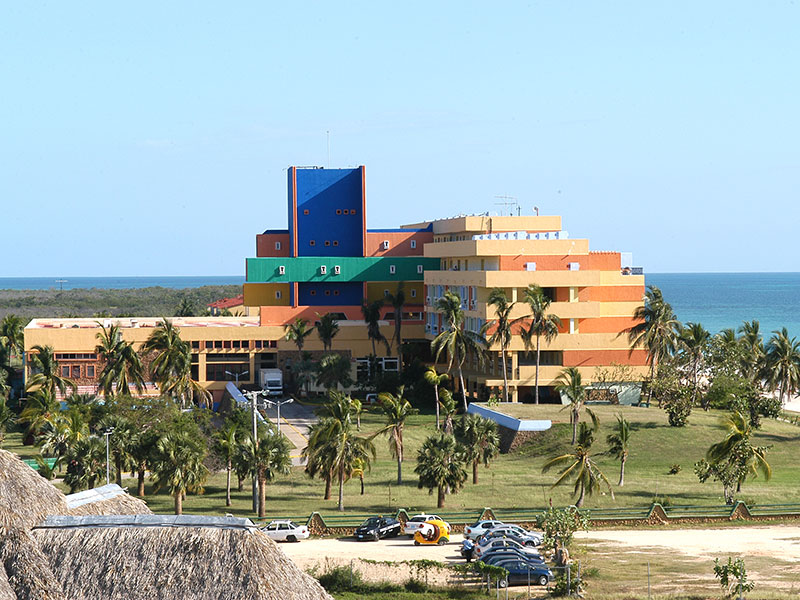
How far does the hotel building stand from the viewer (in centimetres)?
9550

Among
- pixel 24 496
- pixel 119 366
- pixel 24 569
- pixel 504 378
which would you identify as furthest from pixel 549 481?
pixel 24 569

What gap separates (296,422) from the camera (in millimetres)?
90000

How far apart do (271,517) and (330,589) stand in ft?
41.7

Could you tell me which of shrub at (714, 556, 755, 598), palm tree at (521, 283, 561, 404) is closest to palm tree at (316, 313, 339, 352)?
palm tree at (521, 283, 561, 404)

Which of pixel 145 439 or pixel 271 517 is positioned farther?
Answer: pixel 145 439

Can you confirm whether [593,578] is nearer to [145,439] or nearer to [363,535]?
[363,535]

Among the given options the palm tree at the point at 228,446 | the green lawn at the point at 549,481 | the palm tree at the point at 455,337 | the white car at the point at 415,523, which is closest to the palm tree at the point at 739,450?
the green lawn at the point at 549,481

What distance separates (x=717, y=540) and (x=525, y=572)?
1209 centimetres

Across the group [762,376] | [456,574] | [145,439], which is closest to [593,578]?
[456,574]

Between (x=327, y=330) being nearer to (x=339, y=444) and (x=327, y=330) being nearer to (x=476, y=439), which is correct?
(x=476, y=439)

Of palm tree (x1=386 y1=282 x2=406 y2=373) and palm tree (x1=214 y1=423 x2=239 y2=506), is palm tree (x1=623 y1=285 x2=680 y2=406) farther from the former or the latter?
palm tree (x1=214 y1=423 x2=239 y2=506)

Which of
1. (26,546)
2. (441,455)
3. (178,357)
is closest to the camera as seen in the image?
(26,546)

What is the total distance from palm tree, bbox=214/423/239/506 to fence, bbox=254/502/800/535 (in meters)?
7.22

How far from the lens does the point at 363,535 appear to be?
172 feet
